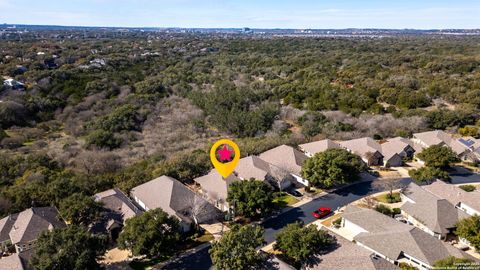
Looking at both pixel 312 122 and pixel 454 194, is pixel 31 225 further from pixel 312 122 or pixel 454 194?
pixel 312 122

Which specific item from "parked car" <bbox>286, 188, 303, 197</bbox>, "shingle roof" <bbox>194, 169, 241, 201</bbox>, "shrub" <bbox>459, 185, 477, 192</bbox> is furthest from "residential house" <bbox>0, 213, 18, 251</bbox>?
"shrub" <bbox>459, 185, 477, 192</bbox>

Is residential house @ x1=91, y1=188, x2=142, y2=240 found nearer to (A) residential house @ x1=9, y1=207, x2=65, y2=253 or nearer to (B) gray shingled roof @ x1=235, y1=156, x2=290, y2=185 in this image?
(A) residential house @ x1=9, y1=207, x2=65, y2=253

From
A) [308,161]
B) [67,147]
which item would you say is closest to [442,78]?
[308,161]

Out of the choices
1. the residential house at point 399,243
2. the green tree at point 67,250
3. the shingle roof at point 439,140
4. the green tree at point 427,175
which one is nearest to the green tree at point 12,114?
the green tree at point 67,250

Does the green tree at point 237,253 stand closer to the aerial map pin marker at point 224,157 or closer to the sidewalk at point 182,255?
the sidewalk at point 182,255

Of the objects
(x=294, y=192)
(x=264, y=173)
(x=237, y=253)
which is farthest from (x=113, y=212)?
A: (x=294, y=192)

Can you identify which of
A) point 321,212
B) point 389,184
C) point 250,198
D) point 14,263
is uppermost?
point 250,198
